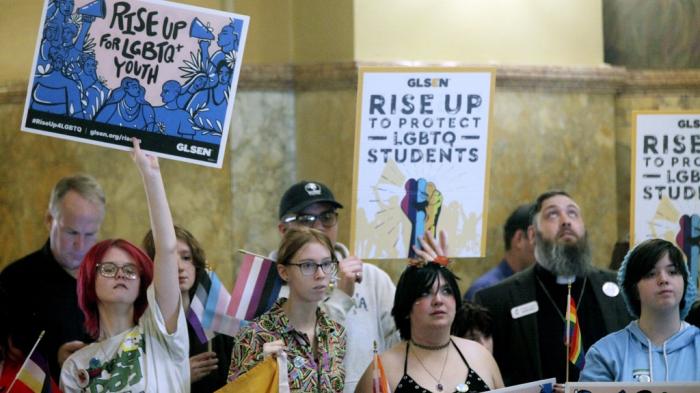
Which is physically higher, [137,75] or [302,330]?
[137,75]

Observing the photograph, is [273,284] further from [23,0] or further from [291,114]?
[23,0]

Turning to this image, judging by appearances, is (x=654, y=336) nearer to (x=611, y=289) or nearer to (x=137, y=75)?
(x=611, y=289)

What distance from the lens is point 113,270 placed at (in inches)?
189

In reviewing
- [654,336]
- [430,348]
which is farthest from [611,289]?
[430,348]

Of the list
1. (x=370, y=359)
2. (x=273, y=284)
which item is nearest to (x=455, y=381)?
(x=370, y=359)

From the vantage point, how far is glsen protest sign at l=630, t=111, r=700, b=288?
21.0ft

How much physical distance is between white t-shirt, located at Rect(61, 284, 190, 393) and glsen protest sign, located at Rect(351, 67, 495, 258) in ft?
4.55

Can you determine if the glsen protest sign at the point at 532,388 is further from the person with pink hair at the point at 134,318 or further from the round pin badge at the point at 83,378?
the round pin badge at the point at 83,378

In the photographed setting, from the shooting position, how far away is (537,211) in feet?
20.9

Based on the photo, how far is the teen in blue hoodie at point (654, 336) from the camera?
16.2 ft

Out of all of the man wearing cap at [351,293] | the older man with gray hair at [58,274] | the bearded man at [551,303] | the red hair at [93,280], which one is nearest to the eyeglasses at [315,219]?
the man wearing cap at [351,293]

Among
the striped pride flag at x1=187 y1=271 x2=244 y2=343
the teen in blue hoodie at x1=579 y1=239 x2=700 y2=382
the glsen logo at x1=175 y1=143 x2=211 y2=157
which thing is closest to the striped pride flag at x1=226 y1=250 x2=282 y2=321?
the striped pride flag at x1=187 y1=271 x2=244 y2=343

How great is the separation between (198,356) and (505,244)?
2.81 metres

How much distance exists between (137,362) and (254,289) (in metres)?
1.00
